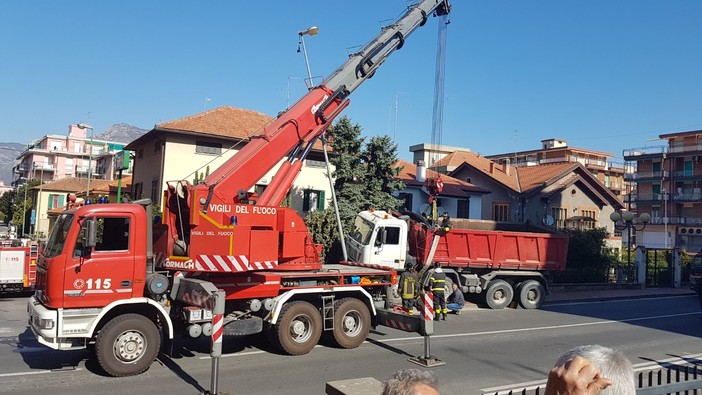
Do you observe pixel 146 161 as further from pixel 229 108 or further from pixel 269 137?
pixel 269 137

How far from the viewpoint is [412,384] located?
227cm

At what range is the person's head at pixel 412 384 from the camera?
2239 millimetres

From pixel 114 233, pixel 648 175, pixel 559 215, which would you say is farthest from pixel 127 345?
pixel 648 175

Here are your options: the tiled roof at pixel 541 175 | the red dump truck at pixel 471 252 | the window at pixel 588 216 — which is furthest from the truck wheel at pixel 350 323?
the window at pixel 588 216

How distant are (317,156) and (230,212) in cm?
1994

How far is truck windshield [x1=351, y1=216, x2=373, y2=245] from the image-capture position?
1630cm

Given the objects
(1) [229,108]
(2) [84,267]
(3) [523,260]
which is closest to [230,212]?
(2) [84,267]

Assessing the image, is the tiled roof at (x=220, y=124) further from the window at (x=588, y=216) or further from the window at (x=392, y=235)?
the window at (x=588, y=216)

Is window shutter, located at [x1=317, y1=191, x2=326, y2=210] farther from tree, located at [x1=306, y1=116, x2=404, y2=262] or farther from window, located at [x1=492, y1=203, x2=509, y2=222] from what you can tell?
A: window, located at [x1=492, y1=203, x2=509, y2=222]

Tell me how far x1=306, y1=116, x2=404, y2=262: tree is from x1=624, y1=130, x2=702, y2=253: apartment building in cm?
5098

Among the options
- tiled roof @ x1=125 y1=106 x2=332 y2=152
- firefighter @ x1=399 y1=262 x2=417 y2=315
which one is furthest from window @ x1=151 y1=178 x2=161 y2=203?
firefighter @ x1=399 y1=262 x2=417 y2=315

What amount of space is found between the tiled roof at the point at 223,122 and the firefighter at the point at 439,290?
16.4m

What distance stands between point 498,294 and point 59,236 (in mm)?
13887

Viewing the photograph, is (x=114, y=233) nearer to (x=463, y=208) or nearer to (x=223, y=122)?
(x=223, y=122)
